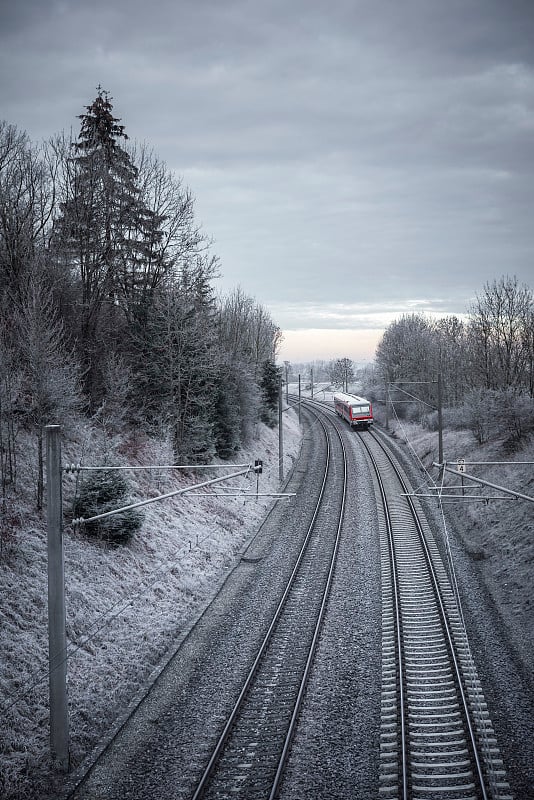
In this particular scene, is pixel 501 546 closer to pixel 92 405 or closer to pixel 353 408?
pixel 92 405

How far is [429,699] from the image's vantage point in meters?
12.4

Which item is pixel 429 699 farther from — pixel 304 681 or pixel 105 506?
A: pixel 105 506

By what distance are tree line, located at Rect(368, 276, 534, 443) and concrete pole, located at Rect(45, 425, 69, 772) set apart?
97.5 feet

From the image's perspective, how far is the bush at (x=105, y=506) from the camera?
60.8 feet

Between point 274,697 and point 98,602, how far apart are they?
6.08 meters

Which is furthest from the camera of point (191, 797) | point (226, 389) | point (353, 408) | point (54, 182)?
point (353, 408)

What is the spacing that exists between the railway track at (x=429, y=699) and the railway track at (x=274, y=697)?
2.04m

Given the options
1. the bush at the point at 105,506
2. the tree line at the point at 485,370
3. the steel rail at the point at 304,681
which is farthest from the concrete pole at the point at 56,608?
the tree line at the point at 485,370

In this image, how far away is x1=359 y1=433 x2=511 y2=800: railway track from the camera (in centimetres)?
984

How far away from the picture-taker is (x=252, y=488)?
106ft

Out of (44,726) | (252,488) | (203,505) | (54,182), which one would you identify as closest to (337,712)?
(44,726)

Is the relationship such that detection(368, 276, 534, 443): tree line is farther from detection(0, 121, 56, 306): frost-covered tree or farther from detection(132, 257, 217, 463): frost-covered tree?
detection(0, 121, 56, 306): frost-covered tree

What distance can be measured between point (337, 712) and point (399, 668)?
99.1 inches

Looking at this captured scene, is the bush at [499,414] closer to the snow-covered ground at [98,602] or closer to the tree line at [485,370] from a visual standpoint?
the tree line at [485,370]
